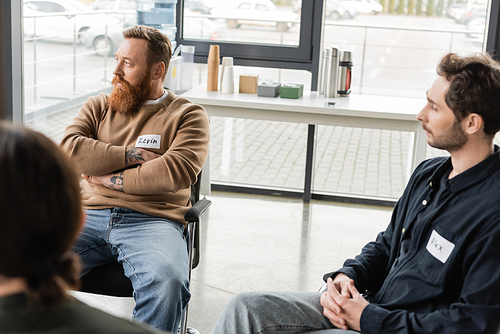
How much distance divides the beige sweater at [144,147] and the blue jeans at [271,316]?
2.22 ft

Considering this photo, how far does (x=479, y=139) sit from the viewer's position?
156 cm

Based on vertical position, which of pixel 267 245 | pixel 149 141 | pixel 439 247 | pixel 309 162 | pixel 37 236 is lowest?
pixel 267 245

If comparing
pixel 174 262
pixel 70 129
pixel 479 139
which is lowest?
pixel 174 262

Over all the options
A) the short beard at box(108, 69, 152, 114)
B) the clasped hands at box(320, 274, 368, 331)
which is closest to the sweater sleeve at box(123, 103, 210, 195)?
the short beard at box(108, 69, 152, 114)

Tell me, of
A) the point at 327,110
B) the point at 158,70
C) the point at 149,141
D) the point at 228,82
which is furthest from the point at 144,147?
the point at 228,82

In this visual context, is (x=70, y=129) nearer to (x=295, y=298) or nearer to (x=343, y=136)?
(x=295, y=298)

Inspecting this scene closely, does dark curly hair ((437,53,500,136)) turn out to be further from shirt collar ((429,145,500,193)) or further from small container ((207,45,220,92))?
small container ((207,45,220,92))

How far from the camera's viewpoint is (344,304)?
1.58 meters

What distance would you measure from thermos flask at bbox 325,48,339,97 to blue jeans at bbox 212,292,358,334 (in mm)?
2394

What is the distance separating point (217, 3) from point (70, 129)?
2.29 m

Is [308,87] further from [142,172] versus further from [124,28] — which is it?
[142,172]

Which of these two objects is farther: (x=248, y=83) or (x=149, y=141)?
(x=248, y=83)

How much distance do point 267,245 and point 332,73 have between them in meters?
1.31

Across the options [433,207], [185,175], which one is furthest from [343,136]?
[433,207]
